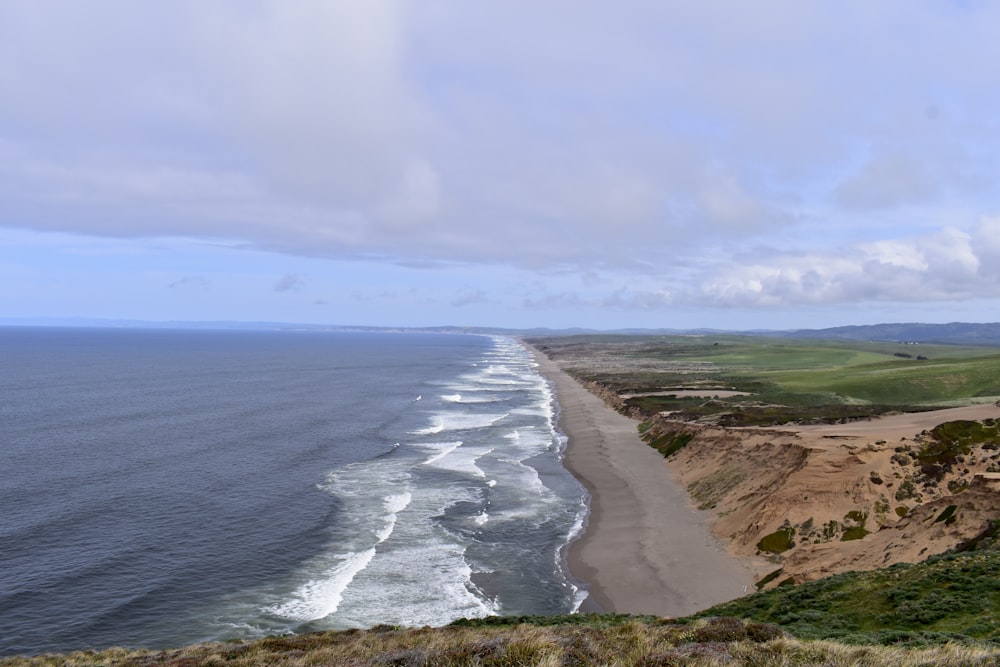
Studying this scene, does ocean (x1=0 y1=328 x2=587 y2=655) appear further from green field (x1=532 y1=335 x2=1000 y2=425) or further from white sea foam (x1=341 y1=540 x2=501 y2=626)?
green field (x1=532 y1=335 x2=1000 y2=425)

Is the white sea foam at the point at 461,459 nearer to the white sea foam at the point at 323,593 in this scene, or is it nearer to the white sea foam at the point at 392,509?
the white sea foam at the point at 392,509

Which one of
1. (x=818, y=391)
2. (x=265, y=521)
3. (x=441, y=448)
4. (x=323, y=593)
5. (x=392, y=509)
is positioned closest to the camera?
(x=323, y=593)

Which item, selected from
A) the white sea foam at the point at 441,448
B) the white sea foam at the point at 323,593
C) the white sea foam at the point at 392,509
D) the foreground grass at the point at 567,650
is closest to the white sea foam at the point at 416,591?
the white sea foam at the point at 323,593

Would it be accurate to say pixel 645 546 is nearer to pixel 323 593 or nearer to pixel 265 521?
pixel 323 593

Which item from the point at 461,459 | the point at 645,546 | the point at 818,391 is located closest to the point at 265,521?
the point at 461,459

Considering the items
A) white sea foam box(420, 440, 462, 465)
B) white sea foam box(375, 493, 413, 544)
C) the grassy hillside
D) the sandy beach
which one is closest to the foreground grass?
the grassy hillside

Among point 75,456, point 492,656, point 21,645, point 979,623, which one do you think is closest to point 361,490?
point 21,645
